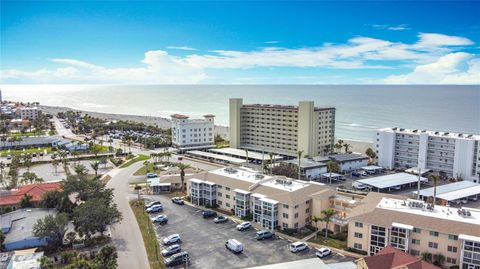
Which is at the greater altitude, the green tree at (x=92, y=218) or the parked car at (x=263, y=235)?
the green tree at (x=92, y=218)

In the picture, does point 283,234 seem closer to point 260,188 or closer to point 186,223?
point 260,188

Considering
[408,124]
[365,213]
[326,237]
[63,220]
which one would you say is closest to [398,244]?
[365,213]

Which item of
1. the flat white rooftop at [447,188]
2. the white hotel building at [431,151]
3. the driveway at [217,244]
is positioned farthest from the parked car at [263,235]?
the white hotel building at [431,151]

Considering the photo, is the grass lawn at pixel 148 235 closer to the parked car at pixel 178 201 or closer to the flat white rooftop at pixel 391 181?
the parked car at pixel 178 201

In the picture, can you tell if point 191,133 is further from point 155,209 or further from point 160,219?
point 160,219

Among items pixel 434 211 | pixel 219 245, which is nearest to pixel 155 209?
pixel 219 245
